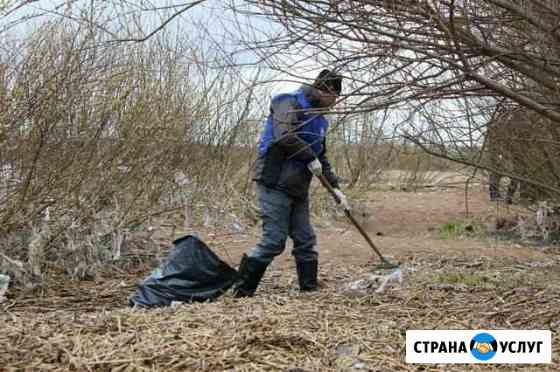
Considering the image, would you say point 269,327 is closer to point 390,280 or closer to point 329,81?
point 329,81

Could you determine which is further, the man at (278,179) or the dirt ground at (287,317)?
the man at (278,179)

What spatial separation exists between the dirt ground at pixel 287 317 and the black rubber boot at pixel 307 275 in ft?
0.41

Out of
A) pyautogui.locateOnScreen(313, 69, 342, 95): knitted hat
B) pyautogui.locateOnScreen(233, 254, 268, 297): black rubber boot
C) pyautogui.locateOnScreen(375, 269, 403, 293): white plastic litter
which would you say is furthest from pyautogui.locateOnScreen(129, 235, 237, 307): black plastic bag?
pyautogui.locateOnScreen(313, 69, 342, 95): knitted hat

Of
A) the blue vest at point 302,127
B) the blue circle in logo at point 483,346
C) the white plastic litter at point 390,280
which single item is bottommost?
the blue circle in logo at point 483,346

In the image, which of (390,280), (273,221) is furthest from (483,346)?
(273,221)

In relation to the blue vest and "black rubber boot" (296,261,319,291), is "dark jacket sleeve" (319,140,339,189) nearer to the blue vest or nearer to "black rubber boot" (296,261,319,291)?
the blue vest

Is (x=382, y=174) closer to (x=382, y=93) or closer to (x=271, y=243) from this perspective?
(x=271, y=243)

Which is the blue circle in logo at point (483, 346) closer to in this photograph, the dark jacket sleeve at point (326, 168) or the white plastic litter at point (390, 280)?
the white plastic litter at point (390, 280)

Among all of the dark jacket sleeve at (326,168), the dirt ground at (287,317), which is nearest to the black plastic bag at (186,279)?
the dirt ground at (287,317)

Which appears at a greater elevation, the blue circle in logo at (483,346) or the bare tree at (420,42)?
the bare tree at (420,42)

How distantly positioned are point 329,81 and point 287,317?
121 cm

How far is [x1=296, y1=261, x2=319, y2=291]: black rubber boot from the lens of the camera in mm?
5227

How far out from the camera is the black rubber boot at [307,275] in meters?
5.23

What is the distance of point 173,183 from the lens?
781cm
